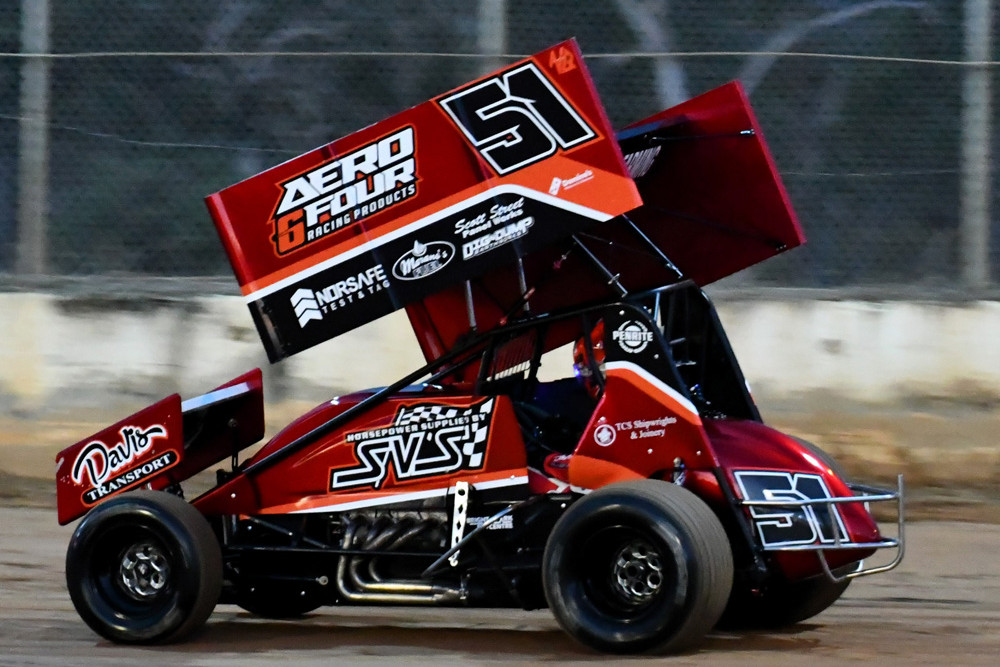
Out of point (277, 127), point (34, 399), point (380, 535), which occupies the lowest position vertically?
point (380, 535)

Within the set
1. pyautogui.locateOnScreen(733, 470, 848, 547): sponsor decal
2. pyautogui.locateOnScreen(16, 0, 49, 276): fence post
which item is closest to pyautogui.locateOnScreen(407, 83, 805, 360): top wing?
pyautogui.locateOnScreen(733, 470, 848, 547): sponsor decal

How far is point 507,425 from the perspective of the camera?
6.49m

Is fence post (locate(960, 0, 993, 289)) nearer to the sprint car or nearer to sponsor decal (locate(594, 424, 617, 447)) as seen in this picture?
the sprint car

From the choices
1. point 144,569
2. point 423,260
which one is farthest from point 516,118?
point 144,569

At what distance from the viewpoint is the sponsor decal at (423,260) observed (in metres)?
6.49

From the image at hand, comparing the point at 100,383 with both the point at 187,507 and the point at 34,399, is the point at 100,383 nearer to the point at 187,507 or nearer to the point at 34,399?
the point at 34,399

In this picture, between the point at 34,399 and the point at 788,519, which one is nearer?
the point at 788,519

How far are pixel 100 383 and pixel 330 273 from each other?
→ 15.0 feet

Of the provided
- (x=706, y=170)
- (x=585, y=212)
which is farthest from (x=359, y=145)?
→ (x=706, y=170)

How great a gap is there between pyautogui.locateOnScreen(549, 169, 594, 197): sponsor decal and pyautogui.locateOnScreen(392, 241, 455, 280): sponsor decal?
489 mm

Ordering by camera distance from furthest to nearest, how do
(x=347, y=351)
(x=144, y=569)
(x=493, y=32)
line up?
(x=493, y=32)
(x=347, y=351)
(x=144, y=569)

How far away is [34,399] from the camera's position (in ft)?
35.1

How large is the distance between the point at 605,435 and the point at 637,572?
1.86ft

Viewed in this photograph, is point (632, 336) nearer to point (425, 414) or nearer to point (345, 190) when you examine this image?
point (425, 414)
